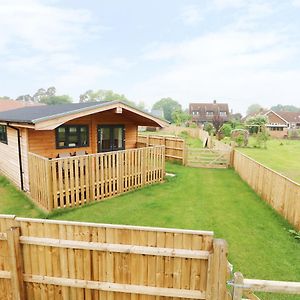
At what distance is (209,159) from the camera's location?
16.5 metres

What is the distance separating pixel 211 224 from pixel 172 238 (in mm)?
4361

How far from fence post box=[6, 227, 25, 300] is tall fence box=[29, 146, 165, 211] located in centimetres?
435

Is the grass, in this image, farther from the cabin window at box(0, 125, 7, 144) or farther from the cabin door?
the cabin door

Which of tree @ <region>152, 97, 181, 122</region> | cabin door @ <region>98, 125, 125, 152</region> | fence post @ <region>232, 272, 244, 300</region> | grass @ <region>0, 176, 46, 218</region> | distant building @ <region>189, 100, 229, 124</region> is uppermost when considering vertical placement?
tree @ <region>152, 97, 181, 122</region>

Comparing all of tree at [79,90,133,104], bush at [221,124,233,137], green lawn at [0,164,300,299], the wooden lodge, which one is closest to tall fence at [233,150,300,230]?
green lawn at [0,164,300,299]

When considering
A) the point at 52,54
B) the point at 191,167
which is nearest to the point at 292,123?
the point at 191,167

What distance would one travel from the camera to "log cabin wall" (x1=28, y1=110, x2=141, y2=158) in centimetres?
961

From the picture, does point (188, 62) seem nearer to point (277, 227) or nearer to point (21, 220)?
point (277, 227)

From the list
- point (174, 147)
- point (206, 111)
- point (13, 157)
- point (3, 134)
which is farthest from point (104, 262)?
point (206, 111)

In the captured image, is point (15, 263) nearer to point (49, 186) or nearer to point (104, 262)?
point (104, 262)

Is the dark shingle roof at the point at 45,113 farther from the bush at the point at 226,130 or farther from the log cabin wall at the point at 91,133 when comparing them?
the bush at the point at 226,130

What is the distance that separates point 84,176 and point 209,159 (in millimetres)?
10011

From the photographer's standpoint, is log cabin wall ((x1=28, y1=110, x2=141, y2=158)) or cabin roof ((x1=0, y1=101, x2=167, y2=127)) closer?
cabin roof ((x1=0, y1=101, x2=167, y2=127))

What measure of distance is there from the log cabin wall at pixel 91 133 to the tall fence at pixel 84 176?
0.96 metres
